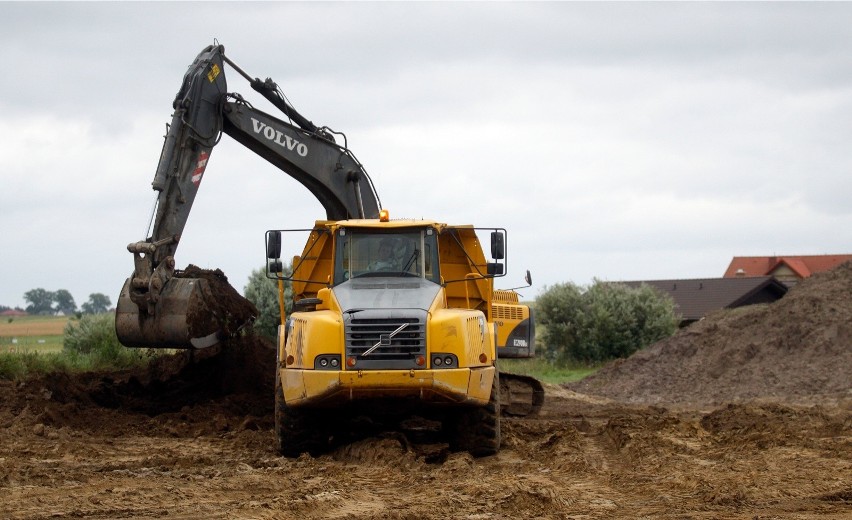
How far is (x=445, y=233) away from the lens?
13.9 meters

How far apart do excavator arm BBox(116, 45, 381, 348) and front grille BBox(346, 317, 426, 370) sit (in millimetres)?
4418

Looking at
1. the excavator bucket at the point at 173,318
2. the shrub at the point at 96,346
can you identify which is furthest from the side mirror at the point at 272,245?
the shrub at the point at 96,346

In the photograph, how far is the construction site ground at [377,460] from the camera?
9.32m

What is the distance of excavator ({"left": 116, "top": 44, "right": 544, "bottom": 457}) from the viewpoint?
11.9m

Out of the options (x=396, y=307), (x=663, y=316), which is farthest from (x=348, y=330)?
(x=663, y=316)

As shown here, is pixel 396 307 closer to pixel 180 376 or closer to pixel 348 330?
pixel 348 330

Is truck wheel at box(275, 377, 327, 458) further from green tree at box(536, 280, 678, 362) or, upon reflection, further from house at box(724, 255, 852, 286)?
house at box(724, 255, 852, 286)

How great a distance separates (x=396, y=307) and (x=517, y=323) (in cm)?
469

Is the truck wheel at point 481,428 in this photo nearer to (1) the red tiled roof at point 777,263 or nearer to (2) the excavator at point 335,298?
(2) the excavator at point 335,298

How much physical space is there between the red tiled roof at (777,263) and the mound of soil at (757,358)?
51.3 meters

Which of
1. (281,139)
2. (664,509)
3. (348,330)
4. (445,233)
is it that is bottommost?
(664,509)

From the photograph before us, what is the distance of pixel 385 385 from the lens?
11.8 meters

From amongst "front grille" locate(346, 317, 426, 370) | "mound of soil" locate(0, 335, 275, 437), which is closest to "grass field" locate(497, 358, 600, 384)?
"mound of soil" locate(0, 335, 275, 437)

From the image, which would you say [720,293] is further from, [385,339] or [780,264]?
[385,339]
